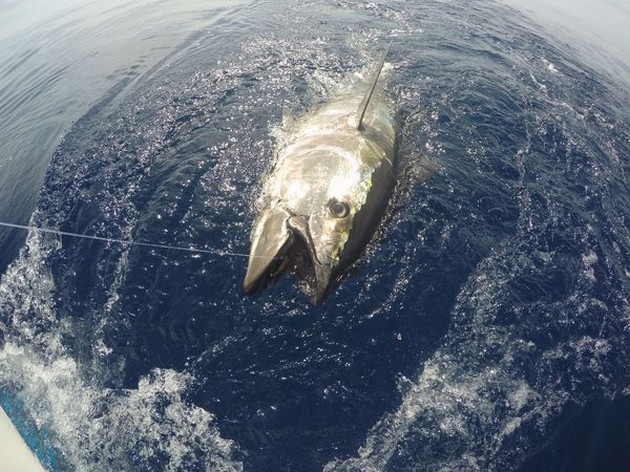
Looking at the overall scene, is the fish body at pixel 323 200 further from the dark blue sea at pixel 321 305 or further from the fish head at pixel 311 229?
the dark blue sea at pixel 321 305

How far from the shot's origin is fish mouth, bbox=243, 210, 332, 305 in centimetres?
488

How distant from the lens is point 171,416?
16.2 feet

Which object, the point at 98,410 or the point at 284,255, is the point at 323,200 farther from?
the point at 98,410

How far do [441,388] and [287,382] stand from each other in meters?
1.96

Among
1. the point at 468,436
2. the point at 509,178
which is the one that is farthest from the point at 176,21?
the point at 468,436

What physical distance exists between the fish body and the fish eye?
1 centimetres

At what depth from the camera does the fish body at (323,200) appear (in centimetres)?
513

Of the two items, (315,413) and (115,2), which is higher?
(315,413)

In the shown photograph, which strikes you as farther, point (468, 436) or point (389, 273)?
point (389, 273)

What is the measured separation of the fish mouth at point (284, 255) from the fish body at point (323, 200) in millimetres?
12

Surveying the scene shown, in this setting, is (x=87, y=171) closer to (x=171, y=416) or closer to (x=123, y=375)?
(x=123, y=375)

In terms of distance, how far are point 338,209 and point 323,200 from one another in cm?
26

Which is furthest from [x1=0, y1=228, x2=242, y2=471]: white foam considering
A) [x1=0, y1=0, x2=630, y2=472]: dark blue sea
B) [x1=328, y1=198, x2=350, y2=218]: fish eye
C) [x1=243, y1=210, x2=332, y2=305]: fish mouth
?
[x1=328, y1=198, x2=350, y2=218]: fish eye

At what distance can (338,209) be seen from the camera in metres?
5.46
